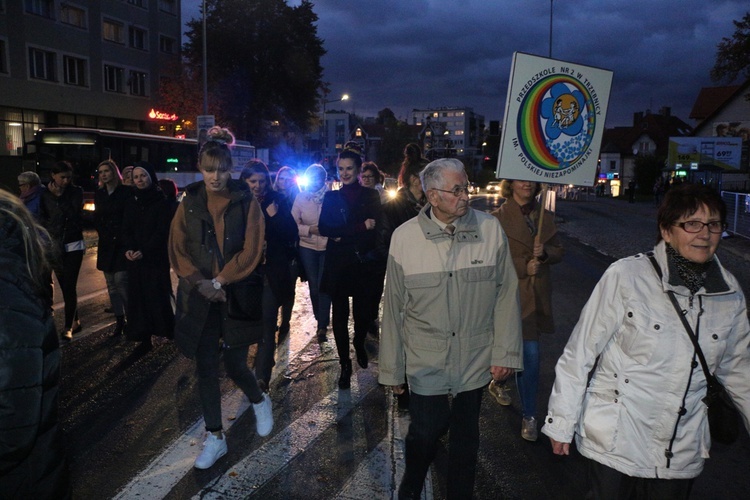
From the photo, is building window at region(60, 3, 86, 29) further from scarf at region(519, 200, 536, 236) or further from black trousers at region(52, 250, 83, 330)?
scarf at region(519, 200, 536, 236)

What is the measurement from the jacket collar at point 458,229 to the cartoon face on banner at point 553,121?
145cm

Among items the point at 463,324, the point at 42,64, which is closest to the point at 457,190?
the point at 463,324

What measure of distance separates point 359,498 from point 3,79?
33.9 meters

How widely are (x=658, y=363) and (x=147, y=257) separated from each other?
540cm

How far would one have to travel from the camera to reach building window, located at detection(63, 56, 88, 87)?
34875 mm

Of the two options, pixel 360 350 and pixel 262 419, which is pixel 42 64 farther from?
pixel 262 419

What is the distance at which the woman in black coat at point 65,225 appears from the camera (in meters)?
7.05

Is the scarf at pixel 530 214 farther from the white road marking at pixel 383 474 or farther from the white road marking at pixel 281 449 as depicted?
the white road marking at pixel 281 449

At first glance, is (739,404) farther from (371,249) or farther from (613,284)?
(371,249)

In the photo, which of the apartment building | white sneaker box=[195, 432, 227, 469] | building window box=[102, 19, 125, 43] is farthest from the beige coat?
building window box=[102, 19, 125, 43]

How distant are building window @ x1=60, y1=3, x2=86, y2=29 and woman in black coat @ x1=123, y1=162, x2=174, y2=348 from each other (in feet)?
108

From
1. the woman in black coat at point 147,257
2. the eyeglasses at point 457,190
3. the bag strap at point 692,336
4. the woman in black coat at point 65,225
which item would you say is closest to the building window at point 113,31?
the woman in black coat at point 65,225

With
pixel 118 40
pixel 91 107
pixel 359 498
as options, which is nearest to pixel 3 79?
pixel 91 107

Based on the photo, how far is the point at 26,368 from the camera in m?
1.76
